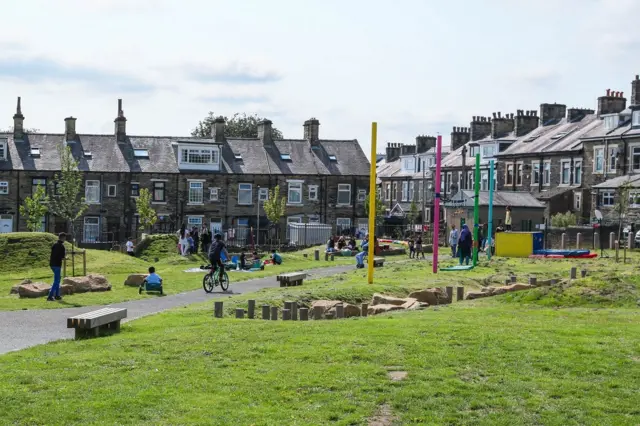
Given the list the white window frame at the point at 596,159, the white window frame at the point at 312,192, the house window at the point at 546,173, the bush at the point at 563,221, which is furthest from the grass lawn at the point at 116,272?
the house window at the point at 546,173

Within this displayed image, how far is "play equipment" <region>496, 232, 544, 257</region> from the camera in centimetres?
5156

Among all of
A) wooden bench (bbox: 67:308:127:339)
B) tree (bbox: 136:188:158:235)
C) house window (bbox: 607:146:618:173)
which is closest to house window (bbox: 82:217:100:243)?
tree (bbox: 136:188:158:235)

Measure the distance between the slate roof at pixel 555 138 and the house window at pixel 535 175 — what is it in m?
1.21

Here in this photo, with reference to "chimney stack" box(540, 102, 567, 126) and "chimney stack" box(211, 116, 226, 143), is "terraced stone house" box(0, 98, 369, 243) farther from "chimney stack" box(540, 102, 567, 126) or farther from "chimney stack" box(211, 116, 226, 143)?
"chimney stack" box(540, 102, 567, 126)

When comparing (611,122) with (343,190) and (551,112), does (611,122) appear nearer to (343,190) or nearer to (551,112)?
(551,112)

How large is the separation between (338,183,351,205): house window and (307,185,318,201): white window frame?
1978mm

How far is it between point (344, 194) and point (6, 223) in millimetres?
27495

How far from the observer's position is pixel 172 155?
265 ft

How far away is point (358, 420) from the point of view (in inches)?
490

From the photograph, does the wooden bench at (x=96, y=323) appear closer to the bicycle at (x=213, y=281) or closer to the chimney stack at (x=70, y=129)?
the bicycle at (x=213, y=281)

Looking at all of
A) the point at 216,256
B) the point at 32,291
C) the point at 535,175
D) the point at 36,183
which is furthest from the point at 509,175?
the point at 32,291

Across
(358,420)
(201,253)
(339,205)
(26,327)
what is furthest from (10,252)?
(339,205)

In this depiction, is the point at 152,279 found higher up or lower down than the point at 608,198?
lower down

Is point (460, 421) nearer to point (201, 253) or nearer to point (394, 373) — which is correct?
point (394, 373)
